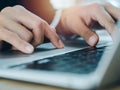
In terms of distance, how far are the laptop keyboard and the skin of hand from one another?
0.11 metres

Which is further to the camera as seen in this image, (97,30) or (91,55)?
(97,30)

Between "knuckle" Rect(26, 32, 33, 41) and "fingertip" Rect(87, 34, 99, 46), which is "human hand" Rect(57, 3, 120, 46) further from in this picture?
"knuckle" Rect(26, 32, 33, 41)

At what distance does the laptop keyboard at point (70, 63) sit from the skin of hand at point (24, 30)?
0.36ft

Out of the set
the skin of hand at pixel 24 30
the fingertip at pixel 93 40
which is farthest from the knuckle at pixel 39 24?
the fingertip at pixel 93 40

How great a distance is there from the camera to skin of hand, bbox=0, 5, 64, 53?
51 centimetres

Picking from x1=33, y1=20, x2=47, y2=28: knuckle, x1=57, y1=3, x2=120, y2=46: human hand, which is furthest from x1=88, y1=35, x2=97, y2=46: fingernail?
x1=33, y1=20, x2=47, y2=28: knuckle

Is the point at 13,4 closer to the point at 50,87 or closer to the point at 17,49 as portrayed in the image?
the point at 17,49

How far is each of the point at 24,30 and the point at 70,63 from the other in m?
0.19

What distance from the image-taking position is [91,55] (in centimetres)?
39

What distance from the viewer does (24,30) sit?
1.70 feet

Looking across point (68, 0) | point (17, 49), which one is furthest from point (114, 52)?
point (68, 0)

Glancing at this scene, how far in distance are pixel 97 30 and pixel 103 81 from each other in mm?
307

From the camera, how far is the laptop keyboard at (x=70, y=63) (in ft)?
1.02

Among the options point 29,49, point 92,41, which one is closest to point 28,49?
point 29,49
